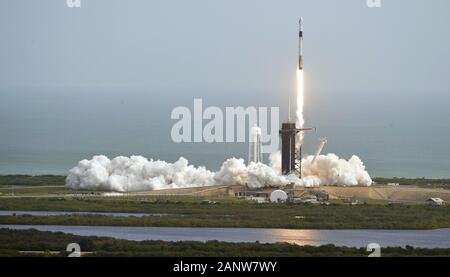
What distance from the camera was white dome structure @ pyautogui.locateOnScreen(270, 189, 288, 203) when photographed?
81.4 meters

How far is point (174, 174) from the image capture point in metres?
86.3

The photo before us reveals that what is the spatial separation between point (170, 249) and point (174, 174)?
1924cm

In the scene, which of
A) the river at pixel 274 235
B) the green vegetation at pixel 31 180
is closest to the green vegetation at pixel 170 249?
the river at pixel 274 235

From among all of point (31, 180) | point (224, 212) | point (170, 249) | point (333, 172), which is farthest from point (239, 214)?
point (31, 180)

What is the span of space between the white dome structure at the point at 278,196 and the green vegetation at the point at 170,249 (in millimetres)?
12631

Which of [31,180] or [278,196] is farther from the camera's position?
[31,180]

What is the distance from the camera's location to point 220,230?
7375cm

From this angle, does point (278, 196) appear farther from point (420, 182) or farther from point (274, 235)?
point (420, 182)

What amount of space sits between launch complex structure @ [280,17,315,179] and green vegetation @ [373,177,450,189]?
24.5 ft

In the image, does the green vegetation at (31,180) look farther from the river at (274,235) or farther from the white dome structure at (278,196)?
the river at (274,235)

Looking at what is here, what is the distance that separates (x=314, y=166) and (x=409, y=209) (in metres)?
7.02

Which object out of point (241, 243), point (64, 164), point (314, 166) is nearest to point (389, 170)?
point (64, 164)

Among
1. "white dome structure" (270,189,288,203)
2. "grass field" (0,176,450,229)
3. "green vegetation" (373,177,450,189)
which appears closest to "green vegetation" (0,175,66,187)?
"grass field" (0,176,450,229)
